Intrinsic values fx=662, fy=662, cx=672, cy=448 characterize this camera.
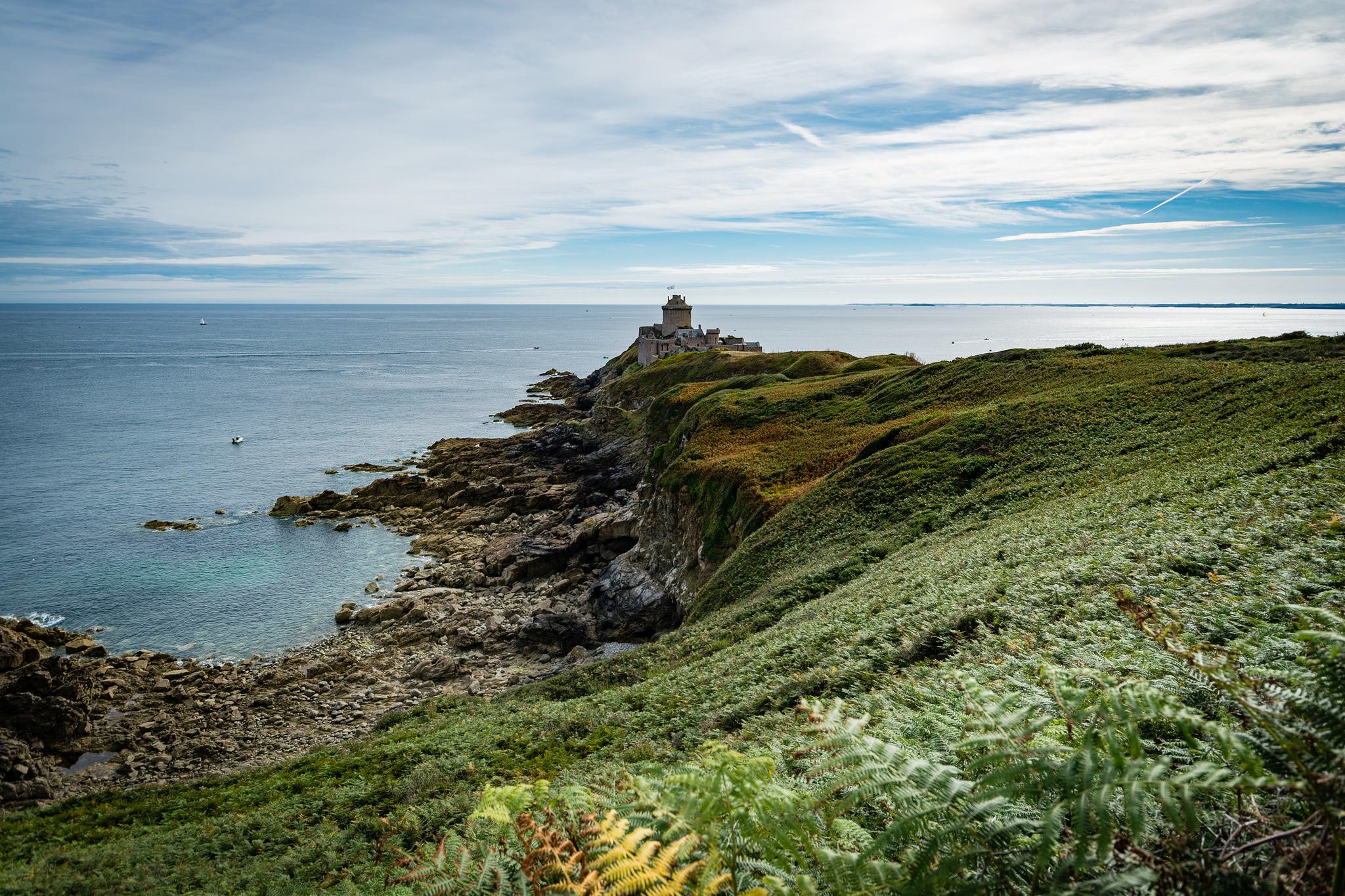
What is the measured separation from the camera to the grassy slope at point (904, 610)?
8164 mm

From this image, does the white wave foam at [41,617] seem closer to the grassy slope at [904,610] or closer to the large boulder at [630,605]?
the grassy slope at [904,610]

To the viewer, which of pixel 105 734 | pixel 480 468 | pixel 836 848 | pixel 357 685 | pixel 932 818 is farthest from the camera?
pixel 480 468

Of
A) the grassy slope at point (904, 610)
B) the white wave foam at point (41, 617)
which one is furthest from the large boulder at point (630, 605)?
the white wave foam at point (41, 617)

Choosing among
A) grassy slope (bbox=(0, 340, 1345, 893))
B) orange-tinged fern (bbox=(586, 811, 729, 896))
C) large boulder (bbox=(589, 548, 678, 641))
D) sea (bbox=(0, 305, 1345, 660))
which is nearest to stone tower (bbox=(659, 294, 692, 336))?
sea (bbox=(0, 305, 1345, 660))

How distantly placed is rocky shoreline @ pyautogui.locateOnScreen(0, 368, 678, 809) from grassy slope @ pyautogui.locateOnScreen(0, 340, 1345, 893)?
534 cm

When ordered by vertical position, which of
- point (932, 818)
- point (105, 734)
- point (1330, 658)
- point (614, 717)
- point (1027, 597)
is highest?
point (1330, 658)

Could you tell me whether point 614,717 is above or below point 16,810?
above

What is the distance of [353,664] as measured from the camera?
28.9 m

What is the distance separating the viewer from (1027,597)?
989 cm

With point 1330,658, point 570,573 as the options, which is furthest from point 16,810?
point 1330,658

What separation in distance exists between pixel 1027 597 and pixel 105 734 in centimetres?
3092

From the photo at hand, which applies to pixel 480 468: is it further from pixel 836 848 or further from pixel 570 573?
pixel 836 848

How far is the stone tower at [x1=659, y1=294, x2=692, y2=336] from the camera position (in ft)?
329

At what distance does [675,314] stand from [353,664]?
7986cm
